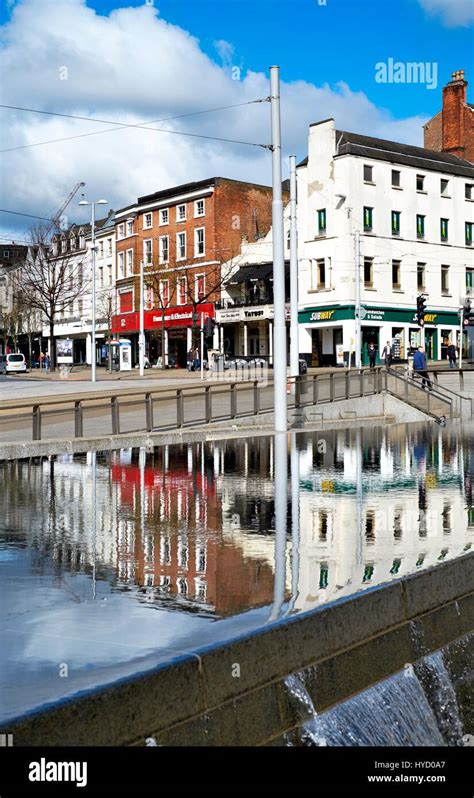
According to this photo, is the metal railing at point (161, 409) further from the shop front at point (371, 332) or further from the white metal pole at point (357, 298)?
the shop front at point (371, 332)

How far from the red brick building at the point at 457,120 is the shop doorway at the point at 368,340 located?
17.1m

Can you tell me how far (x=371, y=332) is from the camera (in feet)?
191

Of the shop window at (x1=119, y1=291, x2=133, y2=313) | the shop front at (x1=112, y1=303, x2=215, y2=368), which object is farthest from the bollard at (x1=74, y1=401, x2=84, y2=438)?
the shop window at (x1=119, y1=291, x2=133, y2=313)

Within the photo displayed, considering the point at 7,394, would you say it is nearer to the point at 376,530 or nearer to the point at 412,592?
the point at 376,530

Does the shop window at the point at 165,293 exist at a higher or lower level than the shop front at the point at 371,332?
higher

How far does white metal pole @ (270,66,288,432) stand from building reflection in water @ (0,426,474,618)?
248cm

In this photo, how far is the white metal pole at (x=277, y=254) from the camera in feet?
66.7

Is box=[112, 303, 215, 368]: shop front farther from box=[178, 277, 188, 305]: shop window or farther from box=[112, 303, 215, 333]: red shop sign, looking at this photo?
box=[178, 277, 188, 305]: shop window

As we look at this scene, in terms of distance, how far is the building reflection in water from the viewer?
7059 millimetres

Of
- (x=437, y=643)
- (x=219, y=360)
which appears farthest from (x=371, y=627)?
(x=219, y=360)

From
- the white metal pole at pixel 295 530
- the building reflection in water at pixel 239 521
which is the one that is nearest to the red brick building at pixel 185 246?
the building reflection in water at pixel 239 521

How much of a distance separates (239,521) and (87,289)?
72.2 meters
